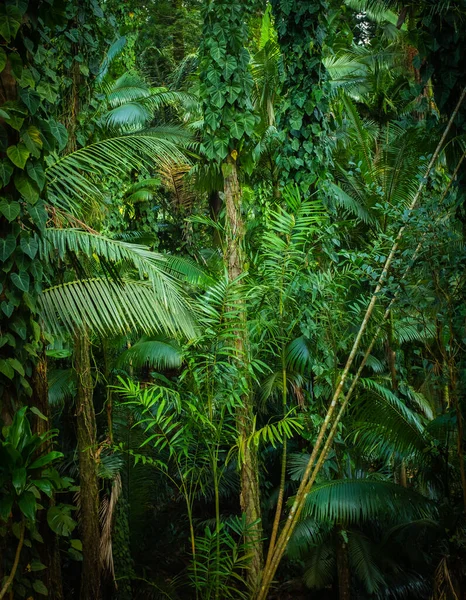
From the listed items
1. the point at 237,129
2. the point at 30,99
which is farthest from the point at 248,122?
the point at 30,99

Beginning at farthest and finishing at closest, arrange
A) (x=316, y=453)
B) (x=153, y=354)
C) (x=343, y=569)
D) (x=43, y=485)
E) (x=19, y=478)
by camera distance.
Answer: (x=153, y=354) < (x=343, y=569) < (x=316, y=453) < (x=43, y=485) < (x=19, y=478)

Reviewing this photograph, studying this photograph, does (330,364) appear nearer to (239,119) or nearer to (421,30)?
(239,119)

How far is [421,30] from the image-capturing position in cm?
418

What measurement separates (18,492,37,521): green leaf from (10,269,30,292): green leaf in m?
0.96

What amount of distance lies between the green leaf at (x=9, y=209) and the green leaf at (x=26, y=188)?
74 millimetres

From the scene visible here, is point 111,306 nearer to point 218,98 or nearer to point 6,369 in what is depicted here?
point 6,369

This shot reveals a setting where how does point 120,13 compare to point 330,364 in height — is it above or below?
above

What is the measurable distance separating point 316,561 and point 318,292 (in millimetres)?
3149

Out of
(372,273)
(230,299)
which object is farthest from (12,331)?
(372,273)

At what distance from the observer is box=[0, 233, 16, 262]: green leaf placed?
2824 mm

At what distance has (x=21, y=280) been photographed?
9.53 ft

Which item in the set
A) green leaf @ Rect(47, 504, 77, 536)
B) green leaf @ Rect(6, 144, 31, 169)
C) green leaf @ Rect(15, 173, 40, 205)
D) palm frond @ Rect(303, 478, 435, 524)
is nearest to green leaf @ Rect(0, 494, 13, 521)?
green leaf @ Rect(47, 504, 77, 536)

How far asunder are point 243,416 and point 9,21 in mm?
2971

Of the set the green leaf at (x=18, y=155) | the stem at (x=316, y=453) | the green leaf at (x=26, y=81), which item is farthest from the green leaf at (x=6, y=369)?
the stem at (x=316, y=453)
